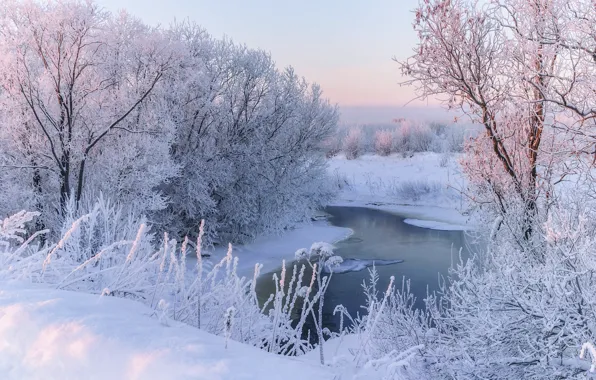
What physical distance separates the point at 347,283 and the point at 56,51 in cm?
1206

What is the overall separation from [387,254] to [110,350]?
18.2 metres

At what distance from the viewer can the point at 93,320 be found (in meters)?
2.81

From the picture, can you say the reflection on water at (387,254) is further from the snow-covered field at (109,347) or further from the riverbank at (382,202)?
the snow-covered field at (109,347)

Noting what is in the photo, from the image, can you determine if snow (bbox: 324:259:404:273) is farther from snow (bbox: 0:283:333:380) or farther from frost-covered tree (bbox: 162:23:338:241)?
snow (bbox: 0:283:333:380)

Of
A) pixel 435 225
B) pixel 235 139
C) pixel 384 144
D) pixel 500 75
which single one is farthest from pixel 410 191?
pixel 384 144

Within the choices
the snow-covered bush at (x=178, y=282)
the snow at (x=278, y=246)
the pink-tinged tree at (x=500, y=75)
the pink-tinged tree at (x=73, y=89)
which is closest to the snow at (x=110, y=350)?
the snow-covered bush at (x=178, y=282)

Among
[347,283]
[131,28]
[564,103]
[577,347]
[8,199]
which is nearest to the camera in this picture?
[577,347]

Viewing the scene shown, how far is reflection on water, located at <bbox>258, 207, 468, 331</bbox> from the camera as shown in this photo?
14289mm

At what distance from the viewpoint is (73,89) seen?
48.0 feet

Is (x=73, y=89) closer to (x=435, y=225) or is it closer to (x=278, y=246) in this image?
(x=278, y=246)

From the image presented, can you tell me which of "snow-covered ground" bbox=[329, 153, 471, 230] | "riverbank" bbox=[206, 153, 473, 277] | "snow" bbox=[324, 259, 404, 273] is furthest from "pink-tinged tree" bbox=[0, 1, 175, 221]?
"snow-covered ground" bbox=[329, 153, 471, 230]

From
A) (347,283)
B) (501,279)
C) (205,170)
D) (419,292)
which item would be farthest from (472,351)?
(205,170)

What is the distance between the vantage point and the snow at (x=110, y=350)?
242cm

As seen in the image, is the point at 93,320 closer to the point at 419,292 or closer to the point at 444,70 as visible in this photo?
the point at 444,70
